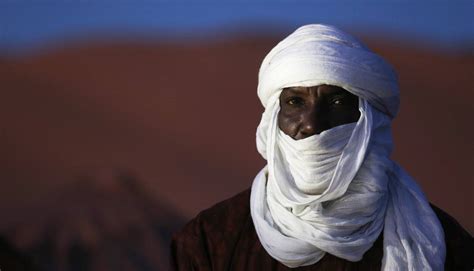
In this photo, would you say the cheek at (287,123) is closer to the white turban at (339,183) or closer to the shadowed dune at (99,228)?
the white turban at (339,183)

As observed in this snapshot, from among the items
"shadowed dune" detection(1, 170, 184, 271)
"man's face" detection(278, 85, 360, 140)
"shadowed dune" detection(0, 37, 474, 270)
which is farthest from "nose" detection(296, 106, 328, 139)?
"shadowed dune" detection(0, 37, 474, 270)

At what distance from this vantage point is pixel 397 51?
27.2 feet

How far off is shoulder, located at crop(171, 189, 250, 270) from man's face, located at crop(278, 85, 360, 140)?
33 centimetres

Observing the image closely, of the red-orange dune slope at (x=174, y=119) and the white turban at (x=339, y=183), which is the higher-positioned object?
the white turban at (x=339, y=183)

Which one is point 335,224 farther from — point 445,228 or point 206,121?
point 206,121

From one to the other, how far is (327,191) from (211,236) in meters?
0.42

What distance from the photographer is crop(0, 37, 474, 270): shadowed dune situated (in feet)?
25.3

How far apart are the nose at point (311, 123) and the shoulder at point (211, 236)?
358mm

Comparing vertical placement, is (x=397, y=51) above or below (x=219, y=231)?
below

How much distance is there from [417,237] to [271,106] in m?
0.60

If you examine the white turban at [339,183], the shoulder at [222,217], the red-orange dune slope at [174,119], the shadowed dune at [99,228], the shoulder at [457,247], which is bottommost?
the shadowed dune at [99,228]

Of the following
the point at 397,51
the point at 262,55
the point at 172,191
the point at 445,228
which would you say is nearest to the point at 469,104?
the point at 397,51

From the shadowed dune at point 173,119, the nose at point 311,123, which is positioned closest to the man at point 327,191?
the nose at point 311,123

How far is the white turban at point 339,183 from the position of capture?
3.47 metres
